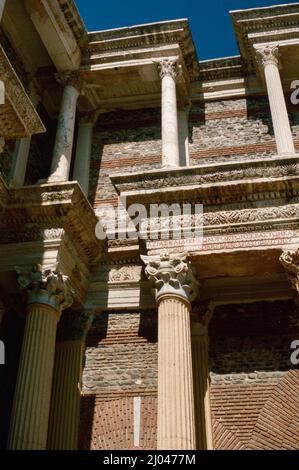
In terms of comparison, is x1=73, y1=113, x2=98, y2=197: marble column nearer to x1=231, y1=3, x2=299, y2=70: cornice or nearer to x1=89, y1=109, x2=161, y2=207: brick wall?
x1=89, y1=109, x2=161, y2=207: brick wall

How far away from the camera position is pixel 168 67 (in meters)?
13.5

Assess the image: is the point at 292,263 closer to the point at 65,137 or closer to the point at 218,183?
the point at 218,183

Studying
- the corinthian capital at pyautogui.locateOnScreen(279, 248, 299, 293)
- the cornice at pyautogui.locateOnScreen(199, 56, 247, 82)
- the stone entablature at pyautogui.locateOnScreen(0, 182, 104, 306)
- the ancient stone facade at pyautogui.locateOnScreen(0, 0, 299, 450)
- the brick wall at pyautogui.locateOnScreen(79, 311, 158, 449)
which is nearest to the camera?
the ancient stone facade at pyautogui.locateOnScreen(0, 0, 299, 450)

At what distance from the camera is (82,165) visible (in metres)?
Result: 13.5

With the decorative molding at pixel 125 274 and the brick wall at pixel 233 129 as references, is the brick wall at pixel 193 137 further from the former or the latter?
the decorative molding at pixel 125 274

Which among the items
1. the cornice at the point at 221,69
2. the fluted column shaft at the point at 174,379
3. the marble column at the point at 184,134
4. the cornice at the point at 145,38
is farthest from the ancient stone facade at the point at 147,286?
the cornice at the point at 221,69

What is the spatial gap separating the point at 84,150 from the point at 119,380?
19.2 ft

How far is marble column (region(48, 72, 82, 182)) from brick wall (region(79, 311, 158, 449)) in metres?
3.07

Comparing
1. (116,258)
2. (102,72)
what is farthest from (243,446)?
(102,72)

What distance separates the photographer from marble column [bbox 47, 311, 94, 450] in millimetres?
9838

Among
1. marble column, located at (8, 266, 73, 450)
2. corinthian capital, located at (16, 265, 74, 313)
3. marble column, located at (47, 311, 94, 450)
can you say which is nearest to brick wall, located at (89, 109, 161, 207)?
marble column, located at (47, 311, 94, 450)

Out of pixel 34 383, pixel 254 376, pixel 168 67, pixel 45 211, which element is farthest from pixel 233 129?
pixel 34 383
